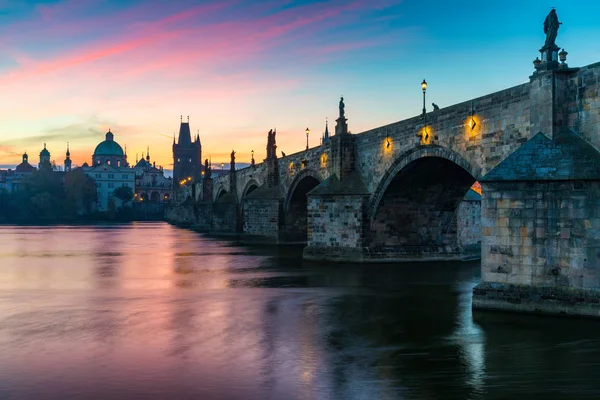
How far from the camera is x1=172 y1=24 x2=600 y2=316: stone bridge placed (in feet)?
49.9

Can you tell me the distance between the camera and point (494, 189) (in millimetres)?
16344

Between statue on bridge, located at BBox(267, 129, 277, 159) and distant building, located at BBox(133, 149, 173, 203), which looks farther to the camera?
distant building, located at BBox(133, 149, 173, 203)

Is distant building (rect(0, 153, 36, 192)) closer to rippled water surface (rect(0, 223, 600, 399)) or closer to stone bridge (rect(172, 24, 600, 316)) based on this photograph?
A: stone bridge (rect(172, 24, 600, 316))

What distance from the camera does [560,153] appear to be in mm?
16125

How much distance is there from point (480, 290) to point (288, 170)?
32535 millimetres

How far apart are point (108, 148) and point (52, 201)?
7826 cm

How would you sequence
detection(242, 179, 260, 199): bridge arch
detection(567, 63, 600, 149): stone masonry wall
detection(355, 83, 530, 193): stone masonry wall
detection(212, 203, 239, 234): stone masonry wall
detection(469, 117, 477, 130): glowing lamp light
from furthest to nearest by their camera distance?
detection(212, 203, 239, 234): stone masonry wall < detection(242, 179, 260, 199): bridge arch < detection(469, 117, 477, 130): glowing lamp light < detection(355, 83, 530, 193): stone masonry wall < detection(567, 63, 600, 149): stone masonry wall

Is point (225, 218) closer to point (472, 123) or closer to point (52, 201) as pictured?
point (472, 123)

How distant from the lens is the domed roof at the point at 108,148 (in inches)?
7594

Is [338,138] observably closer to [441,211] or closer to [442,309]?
[441,211]

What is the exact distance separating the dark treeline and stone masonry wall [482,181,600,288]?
114440mm

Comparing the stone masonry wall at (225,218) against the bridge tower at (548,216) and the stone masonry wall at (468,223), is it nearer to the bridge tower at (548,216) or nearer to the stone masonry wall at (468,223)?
the stone masonry wall at (468,223)

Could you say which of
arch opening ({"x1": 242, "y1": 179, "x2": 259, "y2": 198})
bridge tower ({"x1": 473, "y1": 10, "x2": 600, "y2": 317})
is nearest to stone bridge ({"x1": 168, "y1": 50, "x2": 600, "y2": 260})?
bridge tower ({"x1": 473, "y1": 10, "x2": 600, "y2": 317})

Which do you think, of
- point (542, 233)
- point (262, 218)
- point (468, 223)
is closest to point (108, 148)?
point (262, 218)
